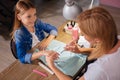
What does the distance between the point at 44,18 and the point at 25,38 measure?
6.57ft

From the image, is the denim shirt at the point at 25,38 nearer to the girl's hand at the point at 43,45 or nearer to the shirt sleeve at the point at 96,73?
the girl's hand at the point at 43,45

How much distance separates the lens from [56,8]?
4266 millimetres

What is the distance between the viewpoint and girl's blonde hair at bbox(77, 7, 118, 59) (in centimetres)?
142

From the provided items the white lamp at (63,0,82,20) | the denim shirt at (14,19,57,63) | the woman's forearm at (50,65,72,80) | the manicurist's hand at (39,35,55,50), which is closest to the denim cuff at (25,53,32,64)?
the denim shirt at (14,19,57,63)

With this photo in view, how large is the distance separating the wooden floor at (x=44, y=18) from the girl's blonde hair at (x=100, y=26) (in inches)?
51.9

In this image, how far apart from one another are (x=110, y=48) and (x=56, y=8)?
2.89 m

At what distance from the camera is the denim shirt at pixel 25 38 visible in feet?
6.27

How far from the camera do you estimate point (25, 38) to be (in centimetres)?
204

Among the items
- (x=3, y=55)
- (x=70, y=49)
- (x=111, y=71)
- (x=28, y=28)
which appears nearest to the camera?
(x=111, y=71)

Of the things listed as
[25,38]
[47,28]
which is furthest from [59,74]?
[47,28]

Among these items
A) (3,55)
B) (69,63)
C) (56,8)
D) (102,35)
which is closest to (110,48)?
(102,35)

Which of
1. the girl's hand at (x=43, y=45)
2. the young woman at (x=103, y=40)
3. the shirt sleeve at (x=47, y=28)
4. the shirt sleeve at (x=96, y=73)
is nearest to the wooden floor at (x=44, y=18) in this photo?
the shirt sleeve at (x=47, y=28)

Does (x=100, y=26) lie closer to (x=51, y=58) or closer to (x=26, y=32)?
(x=51, y=58)

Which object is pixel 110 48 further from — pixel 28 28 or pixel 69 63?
pixel 28 28
